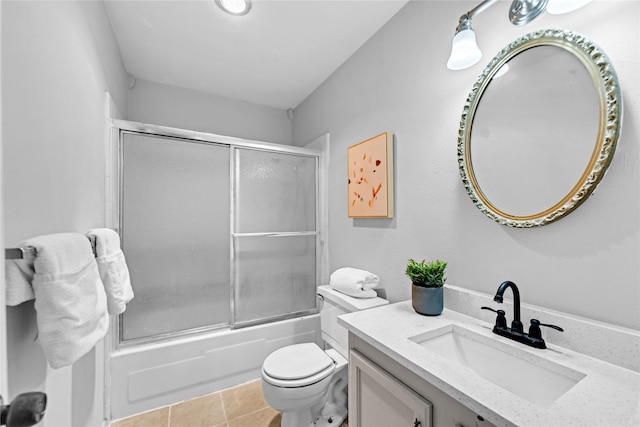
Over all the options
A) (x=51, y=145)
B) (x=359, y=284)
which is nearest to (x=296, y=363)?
(x=359, y=284)

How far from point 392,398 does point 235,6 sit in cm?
205

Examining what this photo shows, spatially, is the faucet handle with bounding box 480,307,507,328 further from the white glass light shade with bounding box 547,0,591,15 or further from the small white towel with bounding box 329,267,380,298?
the white glass light shade with bounding box 547,0,591,15

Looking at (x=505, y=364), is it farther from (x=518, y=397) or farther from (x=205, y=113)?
(x=205, y=113)

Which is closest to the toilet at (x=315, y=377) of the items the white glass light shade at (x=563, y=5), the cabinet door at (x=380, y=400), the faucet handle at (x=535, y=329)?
the cabinet door at (x=380, y=400)

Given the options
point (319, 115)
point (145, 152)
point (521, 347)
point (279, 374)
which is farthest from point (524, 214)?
point (145, 152)

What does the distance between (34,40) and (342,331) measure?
1.80 metres

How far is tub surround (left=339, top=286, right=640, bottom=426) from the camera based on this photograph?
1.99 feet

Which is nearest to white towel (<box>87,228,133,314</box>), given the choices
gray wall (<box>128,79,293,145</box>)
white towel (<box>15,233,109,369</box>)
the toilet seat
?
white towel (<box>15,233,109,369</box>)

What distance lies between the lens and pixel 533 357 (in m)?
0.86

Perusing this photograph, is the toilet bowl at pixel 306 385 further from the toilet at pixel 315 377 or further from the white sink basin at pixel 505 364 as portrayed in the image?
the white sink basin at pixel 505 364

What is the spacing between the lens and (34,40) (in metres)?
0.75

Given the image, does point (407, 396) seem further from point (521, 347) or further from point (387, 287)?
point (387, 287)

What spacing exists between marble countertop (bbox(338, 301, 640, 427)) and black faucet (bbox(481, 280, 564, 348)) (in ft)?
0.07

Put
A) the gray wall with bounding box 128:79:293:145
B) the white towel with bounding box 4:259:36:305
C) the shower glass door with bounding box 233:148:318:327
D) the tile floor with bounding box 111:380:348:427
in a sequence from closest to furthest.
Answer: the white towel with bounding box 4:259:36:305 < the tile floor with bounding box 111:380:348:427 < the shower glass door with bounding box 233:148:318:327 < the gray wall with bounding box 128:79:293:145
